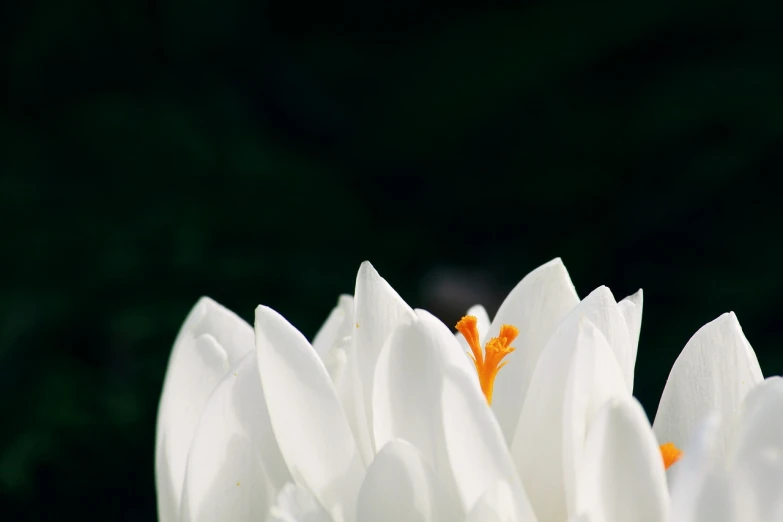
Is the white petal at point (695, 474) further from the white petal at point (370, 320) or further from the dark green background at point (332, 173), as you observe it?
the dark green background at point (332, 173)

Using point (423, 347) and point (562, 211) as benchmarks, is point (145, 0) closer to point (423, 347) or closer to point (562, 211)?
point (562, 211)

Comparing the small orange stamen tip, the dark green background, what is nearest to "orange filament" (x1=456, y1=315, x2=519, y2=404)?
the small orange stamen tip

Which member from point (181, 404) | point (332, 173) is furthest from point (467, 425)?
point (332, 173)

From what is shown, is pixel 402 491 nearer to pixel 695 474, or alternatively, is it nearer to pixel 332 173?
pixel 695 474

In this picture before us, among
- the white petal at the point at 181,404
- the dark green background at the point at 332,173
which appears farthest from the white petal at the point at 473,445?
the dark green background at the point at 332,173

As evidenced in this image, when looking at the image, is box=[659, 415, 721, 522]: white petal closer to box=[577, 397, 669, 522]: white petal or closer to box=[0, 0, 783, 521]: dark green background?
box=[577, 397, 669, 522]: white petal

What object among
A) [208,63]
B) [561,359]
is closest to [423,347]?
[561,359]
